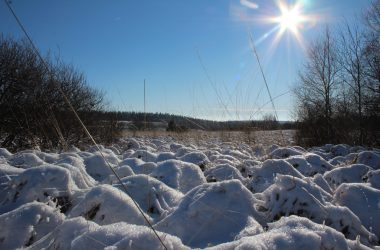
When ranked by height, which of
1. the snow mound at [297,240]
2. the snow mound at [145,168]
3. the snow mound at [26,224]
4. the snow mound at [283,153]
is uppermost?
the snow mound at [283,153]

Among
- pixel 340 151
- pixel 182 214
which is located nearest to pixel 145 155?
pixel 182 214

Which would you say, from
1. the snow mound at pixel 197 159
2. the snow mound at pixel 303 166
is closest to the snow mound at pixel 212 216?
the snow mound at pixel 303 166

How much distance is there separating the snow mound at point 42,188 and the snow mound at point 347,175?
2081mm

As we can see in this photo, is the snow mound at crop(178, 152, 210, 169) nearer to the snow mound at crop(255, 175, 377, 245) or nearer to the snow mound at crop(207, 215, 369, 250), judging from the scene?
the snow mound at crop(255, 175, 377, 245)

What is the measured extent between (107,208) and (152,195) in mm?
419

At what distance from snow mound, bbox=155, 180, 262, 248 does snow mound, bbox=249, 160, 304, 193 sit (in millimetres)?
839

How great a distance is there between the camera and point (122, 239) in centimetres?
103

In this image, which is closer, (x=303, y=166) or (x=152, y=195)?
(x=152, y=195)

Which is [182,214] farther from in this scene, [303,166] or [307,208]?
[303,166]

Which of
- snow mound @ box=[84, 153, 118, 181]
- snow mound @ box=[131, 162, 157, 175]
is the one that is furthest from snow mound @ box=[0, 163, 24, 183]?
snow mound @ box=[131, 162, 157, 175]

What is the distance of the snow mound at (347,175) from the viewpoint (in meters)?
→ 2.62

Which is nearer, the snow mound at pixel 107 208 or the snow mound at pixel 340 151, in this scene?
the snow mound at pixel 107 208

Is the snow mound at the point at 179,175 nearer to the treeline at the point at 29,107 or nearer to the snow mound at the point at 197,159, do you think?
the snow mound at the point at 197,159

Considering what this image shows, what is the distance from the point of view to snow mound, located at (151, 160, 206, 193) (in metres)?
2.51
